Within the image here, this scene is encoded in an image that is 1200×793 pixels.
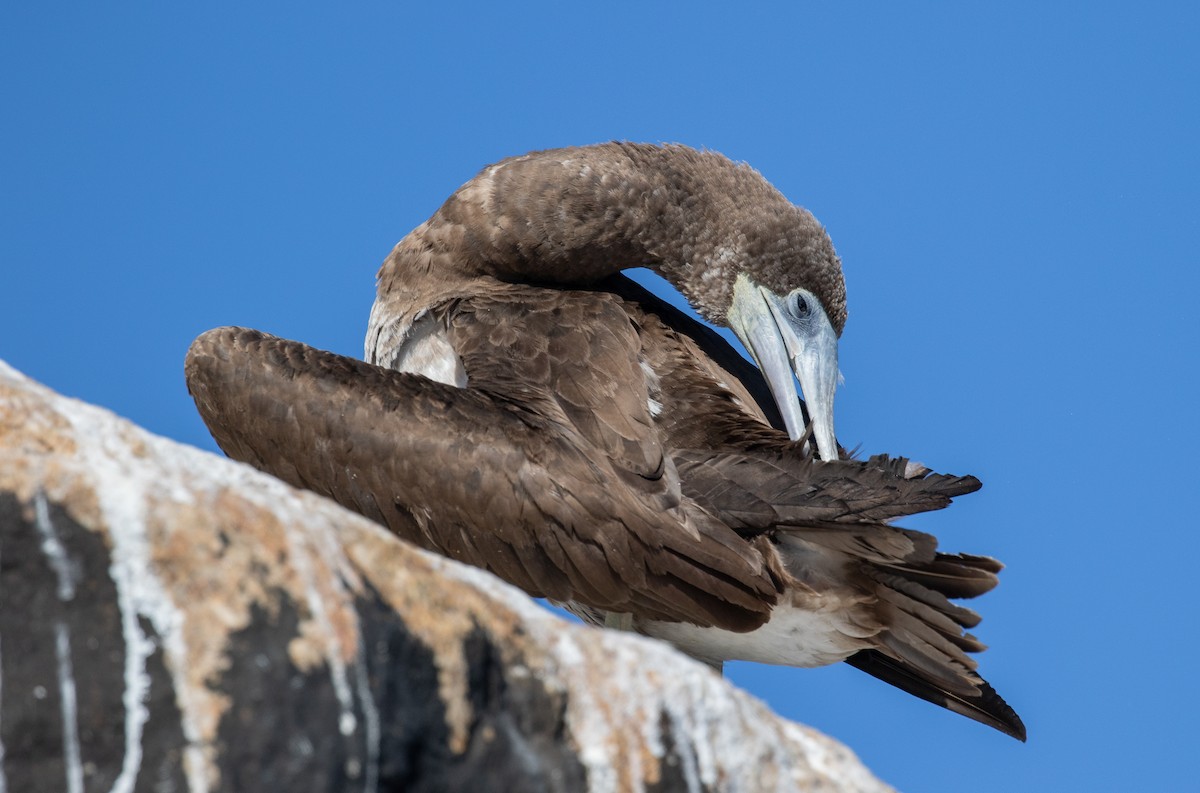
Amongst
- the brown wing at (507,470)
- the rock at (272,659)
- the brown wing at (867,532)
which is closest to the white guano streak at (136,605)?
the rock at (272,659)

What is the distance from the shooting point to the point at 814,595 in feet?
16.3

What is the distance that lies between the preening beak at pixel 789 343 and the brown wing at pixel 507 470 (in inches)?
52.2

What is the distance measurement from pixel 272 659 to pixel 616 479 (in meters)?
2.50

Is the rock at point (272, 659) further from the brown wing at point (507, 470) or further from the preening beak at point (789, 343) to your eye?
the preening beak at point (789, 343)

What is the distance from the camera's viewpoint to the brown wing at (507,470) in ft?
16.2

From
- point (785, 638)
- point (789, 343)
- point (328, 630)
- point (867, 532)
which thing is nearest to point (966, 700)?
point (785, 638)

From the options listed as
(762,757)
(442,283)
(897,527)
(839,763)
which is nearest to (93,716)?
(762,757)

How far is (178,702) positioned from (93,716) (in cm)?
15

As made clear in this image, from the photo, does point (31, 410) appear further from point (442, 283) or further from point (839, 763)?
point (442, 283)

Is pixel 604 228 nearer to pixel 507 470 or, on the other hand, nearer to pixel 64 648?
pixel 507 470

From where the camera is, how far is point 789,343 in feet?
21.4

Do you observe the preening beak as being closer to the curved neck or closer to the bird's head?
the bird's head

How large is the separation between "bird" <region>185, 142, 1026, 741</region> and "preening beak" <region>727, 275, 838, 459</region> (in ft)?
0.88

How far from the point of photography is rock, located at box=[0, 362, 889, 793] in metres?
2.53
